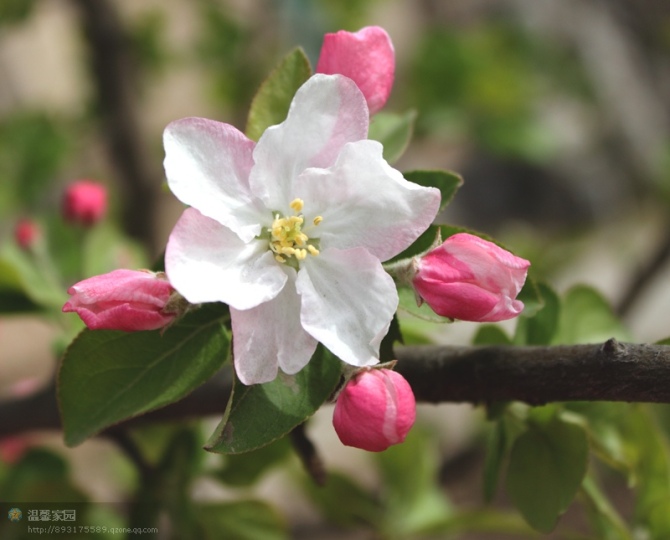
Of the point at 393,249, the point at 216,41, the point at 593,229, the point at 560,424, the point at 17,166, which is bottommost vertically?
the point at 593,229

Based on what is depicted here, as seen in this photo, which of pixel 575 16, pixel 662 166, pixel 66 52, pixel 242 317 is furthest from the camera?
pixel 575 16

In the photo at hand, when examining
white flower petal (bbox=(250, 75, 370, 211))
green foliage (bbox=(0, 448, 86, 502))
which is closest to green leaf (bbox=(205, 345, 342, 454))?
white flower petal (bbox=(250, 75, 370, 211))

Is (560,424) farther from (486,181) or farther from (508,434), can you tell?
(486,181)

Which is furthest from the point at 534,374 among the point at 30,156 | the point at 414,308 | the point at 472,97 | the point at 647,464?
the point at 472,97

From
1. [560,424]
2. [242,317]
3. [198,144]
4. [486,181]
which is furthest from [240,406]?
[486,181]

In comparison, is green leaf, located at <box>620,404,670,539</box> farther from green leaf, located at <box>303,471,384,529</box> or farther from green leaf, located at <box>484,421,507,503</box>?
green leaf, located at <box>303,471,384,529</box>

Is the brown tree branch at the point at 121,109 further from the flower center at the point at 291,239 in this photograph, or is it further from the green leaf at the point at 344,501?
the flower center at the point at 291,239

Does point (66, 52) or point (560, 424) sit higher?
point (560, 424)
